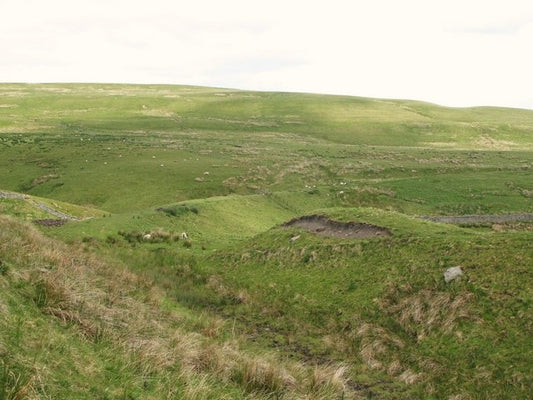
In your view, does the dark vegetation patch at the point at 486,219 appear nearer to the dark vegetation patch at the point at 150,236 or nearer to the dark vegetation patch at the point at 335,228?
the dark vegetation patch at the point at 335,228

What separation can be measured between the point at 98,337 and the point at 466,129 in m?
142

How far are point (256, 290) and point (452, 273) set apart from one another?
33.6 feet

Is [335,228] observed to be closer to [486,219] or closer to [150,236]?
[150,236]

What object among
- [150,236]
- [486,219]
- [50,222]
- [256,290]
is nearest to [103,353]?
[256,290]

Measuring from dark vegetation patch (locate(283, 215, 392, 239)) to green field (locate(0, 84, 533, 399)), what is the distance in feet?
3.12

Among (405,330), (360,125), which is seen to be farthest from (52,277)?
(360,125)

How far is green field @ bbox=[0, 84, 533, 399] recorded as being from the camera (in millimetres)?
11547

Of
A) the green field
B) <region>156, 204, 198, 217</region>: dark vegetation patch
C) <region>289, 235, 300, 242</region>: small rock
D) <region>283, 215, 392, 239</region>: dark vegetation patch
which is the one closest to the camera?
the green field

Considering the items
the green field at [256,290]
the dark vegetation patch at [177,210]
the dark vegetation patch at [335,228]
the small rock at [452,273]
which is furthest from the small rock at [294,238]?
the dark vegetation patch at [177,210]

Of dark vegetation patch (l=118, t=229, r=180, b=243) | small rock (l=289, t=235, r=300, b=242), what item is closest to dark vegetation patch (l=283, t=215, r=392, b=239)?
small rock (l=289, t=235, r=300, b=242)

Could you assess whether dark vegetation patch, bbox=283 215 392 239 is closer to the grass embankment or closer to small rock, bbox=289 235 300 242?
small rock, bbox=289 235 300 242

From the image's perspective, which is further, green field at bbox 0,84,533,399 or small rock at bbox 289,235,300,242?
small rock at bbox 289,235,300,242

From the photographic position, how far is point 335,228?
32594 mm

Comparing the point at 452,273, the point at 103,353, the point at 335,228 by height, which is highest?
the point at 103,353
